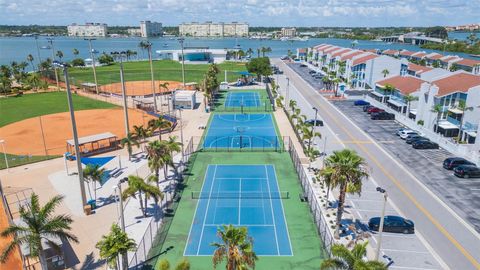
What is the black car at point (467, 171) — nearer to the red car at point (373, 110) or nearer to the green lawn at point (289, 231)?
the green lawn at point (289, 231)

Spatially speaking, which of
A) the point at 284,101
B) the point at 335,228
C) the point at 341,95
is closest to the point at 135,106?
the point at 284,101

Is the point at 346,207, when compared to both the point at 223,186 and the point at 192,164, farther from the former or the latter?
the point at 192,164

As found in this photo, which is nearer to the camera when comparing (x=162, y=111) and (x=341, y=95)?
(x=162, y=111)

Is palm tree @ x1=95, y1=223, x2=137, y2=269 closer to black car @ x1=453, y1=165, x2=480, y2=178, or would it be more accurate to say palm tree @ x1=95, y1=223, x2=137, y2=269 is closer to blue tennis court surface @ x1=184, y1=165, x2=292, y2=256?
blue tennis court surface @ x1=184, y1=165, x2=292, y2=256

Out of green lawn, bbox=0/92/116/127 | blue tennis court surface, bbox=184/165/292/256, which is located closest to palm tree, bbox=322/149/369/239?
blue tennis court surface, bbox=184/165/292/256

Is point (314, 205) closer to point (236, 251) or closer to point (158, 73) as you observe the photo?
point (236, 251)

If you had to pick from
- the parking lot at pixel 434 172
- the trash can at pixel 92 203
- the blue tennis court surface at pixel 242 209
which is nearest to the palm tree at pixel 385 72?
the parking lot at pixel 434 172
